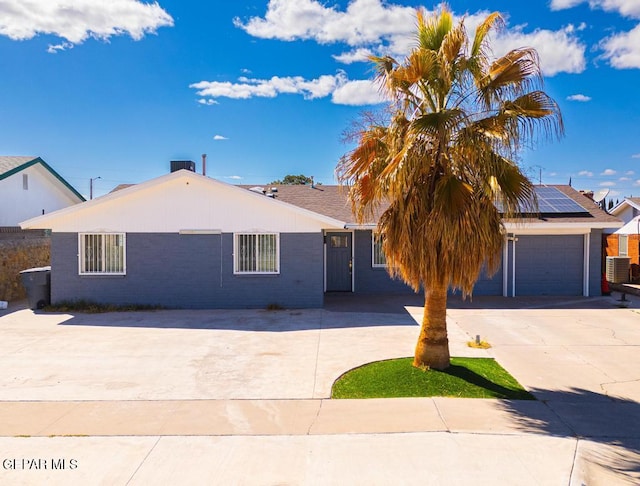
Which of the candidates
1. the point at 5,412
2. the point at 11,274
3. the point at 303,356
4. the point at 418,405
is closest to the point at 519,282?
the point at 303,356

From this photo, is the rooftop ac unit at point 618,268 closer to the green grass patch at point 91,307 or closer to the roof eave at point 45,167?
the green grass patch at point 91,307

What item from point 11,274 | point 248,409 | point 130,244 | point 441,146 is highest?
point 441,146

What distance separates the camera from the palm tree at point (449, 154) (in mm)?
6934

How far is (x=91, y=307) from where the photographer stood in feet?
45.4

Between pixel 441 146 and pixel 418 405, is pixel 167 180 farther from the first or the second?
pixel 418 405

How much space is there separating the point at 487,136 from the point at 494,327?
611cm

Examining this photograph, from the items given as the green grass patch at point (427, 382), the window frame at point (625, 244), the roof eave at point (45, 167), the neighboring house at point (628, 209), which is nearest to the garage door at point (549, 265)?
the window frame at point (625, 244)

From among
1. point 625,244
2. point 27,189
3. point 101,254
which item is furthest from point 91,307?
point 625,244

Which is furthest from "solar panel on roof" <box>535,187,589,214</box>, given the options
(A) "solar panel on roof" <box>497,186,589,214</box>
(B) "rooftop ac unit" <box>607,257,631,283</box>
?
(B) "rooftop ac unit" <box>607,257,631,283</box>

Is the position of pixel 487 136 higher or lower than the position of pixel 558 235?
higher

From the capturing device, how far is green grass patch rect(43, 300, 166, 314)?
13797 mm

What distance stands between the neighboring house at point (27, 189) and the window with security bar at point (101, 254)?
9214 millimetres

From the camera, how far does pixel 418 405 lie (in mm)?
6496

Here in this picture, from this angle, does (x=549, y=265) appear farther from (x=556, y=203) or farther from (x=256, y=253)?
(x=256, y=253)
